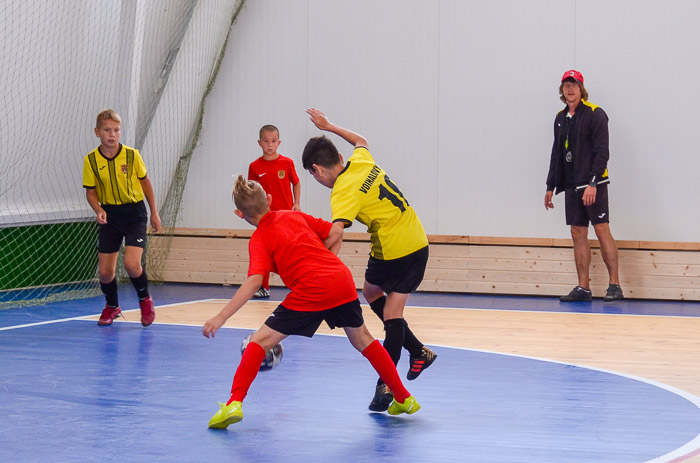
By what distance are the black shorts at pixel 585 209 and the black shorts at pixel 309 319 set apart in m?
5.39

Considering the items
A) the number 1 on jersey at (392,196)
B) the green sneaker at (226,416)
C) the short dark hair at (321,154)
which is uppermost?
the short dark hair at (321,154)

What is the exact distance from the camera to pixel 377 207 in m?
4.59

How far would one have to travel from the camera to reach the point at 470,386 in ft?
16.5

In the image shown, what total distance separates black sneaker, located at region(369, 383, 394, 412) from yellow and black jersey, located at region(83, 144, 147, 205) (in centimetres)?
345

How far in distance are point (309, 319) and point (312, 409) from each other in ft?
1.70

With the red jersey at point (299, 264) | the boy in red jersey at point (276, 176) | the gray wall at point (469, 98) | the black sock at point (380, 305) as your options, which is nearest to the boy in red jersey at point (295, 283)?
the red jersey at point (299, 264)

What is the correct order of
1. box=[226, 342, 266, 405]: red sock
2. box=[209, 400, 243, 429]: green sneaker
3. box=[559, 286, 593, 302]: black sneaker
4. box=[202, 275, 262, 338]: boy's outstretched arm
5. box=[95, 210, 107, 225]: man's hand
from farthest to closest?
box=[559, 286, 593, 302]: black sneaker
box=[95, 210, 107, 225]: man's hand
box=[226, 342, 266, 405]: red sock
box=[209, 400, 243, 429]: green sneaker
box=[202, 275, 262, 338]: boy's outstretched arm

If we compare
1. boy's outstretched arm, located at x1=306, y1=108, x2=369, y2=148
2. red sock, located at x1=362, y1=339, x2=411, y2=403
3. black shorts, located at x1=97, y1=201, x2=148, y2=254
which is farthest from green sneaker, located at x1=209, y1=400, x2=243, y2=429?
black shorts, located at x1=97, y1=201, x2=148, y2=254

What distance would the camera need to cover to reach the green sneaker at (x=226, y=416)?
401 centimetres

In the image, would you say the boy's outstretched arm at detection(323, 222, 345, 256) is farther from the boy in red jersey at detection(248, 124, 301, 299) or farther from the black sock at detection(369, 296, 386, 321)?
the boy in red jersey at detection(248, 124, 301, 299)

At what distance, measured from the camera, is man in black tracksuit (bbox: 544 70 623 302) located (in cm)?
909

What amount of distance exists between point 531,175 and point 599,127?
1158mm

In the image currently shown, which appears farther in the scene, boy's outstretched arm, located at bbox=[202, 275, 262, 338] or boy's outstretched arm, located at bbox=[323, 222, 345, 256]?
boy's outstretched arm, located at bbox=[323, 222, 345, 256]

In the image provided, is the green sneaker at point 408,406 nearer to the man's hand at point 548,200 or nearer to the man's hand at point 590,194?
the man's hand at point 590,194
